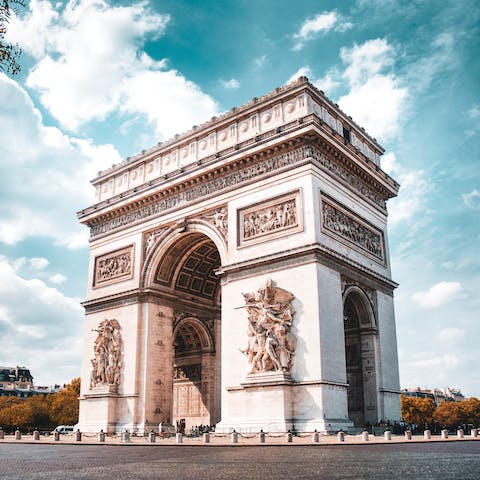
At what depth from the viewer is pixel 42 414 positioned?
210 feet

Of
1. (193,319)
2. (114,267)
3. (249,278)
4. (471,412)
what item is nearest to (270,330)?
(249,278)

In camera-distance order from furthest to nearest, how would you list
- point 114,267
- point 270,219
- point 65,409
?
point 65,409 → point 114,267 → point 270,219

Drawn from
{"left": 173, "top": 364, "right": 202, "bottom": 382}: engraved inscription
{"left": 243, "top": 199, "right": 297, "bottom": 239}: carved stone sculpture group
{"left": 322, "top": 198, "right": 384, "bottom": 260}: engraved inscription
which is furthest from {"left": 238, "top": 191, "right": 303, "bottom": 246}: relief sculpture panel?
{"left": 173, "top": 364, "right": 202, "bottom": 382}: engraved inscription

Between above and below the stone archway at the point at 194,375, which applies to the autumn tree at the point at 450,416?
below

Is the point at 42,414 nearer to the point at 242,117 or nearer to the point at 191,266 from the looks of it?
the point at 191,266

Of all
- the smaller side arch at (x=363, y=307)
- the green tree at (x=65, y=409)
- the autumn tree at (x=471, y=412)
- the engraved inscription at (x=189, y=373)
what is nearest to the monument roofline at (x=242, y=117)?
the smaller side arch at (x=363, y=307)

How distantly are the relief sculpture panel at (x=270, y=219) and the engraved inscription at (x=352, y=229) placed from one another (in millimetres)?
1260

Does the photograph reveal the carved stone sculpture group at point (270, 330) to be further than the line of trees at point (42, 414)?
No

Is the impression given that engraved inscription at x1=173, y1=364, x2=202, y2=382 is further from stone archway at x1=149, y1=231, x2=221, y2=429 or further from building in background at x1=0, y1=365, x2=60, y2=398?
building in background at x1=0, y1=365, x2=60, y2=398

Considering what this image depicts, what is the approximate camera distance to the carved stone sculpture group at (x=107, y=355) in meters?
29.4

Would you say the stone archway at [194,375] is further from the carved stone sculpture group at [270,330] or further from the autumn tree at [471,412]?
the autumn tree at [471,412]

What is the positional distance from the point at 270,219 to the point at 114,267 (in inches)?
428

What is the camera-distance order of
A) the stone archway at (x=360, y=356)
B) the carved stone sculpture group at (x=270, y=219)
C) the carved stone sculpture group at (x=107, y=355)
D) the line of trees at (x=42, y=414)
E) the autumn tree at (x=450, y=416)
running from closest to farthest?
the carved stone sculpture group at (x=270, y=219) → the stone archway at (x=360, y=356) → the carved stone sculpture group at (x=107, y=355) → the line of trees at (x=42, y=414) → the autumn tree at (x=450, y=416)

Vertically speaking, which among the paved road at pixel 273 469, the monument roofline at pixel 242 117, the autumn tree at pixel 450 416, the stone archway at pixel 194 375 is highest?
the monument roofline at pixel 242 117
